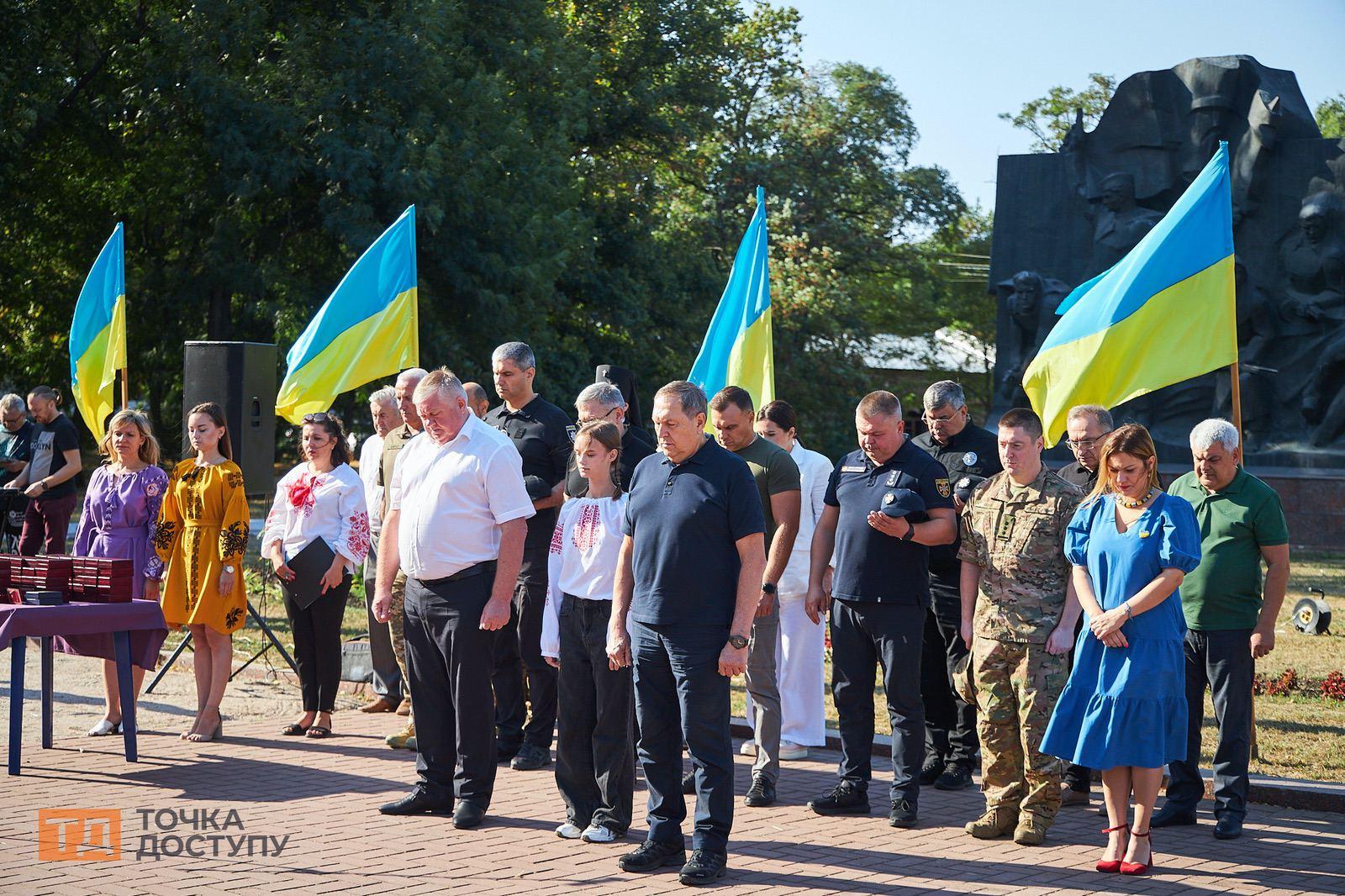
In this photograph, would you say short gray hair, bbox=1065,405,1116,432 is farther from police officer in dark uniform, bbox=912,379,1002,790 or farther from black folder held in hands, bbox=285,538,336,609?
black folder held in hands, bbox=285,538,336,609

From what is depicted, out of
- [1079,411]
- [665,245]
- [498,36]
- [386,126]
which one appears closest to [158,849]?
[1079,411]

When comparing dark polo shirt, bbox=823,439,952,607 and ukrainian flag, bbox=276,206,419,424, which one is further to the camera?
ukrainian flag, bbox=276,206,419,424

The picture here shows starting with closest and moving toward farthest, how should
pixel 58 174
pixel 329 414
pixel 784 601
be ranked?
pixel 784 601 < pixel 329 414 < pixel 58 174

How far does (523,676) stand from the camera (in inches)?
345

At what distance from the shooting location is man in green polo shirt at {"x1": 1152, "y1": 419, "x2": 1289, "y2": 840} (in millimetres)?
6789

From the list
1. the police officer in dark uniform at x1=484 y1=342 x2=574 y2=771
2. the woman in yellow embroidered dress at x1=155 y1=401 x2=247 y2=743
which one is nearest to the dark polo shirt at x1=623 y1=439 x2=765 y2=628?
the police officer in dark uniform at x1=484 y1=342 x2=574 y2=771

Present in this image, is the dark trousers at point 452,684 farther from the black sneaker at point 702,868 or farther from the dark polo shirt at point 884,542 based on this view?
the dark polo shirt at point 884,542

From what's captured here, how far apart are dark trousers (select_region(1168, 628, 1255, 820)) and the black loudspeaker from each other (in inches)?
282

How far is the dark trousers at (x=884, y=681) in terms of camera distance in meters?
6.92

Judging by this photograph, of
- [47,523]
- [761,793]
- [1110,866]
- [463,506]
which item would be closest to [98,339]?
[47,523]

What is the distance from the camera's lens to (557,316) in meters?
30.0

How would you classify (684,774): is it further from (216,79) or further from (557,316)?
(557,316)

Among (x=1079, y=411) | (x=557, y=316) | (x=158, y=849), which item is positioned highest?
(x=557, y=316)

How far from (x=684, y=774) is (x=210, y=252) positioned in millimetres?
20023
